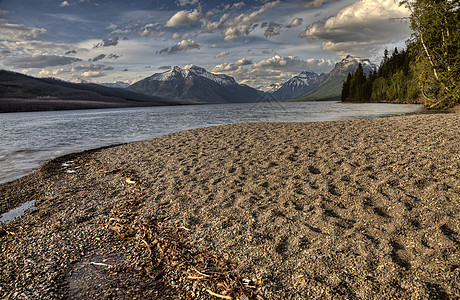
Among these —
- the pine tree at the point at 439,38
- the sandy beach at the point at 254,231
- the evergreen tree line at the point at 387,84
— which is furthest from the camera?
the evergreen tree line at the point at 387,84

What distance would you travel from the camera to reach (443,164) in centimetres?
938

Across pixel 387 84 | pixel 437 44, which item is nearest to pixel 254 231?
pixel 437 44

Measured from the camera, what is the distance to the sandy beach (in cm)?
496

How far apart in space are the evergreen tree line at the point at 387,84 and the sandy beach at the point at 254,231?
107451 mm

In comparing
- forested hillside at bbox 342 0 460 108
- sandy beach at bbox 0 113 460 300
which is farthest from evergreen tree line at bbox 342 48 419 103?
sandy beach at bbox 0 113 460 300

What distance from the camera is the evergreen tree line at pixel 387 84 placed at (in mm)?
103269

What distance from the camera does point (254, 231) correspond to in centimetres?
673

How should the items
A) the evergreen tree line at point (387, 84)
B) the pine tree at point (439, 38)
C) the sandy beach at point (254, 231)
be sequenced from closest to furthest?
1. the sandy beach at point (254, 231)
2. the pine tree at point (439, 38)
3. the evergreen tree line at point (387, 84)

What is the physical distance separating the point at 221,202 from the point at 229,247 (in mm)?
2482

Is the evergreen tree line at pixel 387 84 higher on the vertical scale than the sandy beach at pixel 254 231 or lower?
higher

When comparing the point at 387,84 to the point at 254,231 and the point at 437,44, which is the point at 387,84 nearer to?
the point at 437,44

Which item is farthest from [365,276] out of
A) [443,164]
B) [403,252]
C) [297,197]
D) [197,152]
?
[197,152]

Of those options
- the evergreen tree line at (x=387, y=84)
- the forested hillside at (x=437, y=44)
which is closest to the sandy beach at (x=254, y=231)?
the forested hillside at (x=437, y=44)

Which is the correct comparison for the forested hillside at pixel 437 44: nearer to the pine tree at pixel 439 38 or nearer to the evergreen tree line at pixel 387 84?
the pine tree at pixel 439 38
